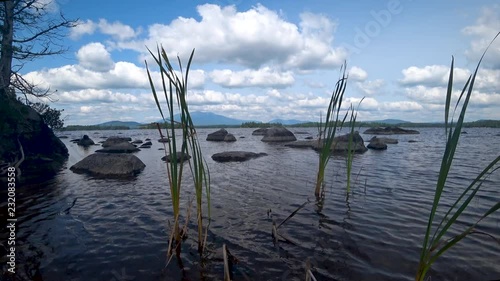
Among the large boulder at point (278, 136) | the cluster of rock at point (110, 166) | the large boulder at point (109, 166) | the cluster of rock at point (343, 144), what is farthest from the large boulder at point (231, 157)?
the large boulder at point (278, 136)

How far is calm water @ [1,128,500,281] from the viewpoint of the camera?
4.32 meters

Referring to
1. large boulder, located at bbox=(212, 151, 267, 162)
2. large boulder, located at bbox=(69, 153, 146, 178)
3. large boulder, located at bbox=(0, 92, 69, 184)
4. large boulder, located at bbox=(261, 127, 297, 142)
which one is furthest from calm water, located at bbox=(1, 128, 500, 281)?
large boulder, located at bbox=(261, 127, 297, 142)

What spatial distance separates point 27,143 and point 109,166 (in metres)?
5.94

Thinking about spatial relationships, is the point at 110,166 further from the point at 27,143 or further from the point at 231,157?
the point at 231,157

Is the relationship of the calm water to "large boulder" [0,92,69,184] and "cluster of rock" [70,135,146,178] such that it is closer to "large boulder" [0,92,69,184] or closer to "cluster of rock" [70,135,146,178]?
"cluster of rock" [70,135,146,178]

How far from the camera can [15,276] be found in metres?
4.05

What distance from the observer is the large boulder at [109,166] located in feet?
41.0

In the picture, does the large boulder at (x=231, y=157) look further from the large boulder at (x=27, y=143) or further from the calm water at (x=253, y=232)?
the large boulder at (x=27, y=143)

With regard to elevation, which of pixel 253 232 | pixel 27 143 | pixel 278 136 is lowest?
pixel 253 232

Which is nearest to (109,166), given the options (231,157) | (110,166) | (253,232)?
(110,166)

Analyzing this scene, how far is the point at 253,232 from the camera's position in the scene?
19.2ft

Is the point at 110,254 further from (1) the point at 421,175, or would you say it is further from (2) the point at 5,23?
(2) the point at 5,23

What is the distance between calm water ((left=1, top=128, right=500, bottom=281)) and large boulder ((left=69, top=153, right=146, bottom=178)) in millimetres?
1818

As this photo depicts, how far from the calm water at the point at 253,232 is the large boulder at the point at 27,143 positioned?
3.26 meters
